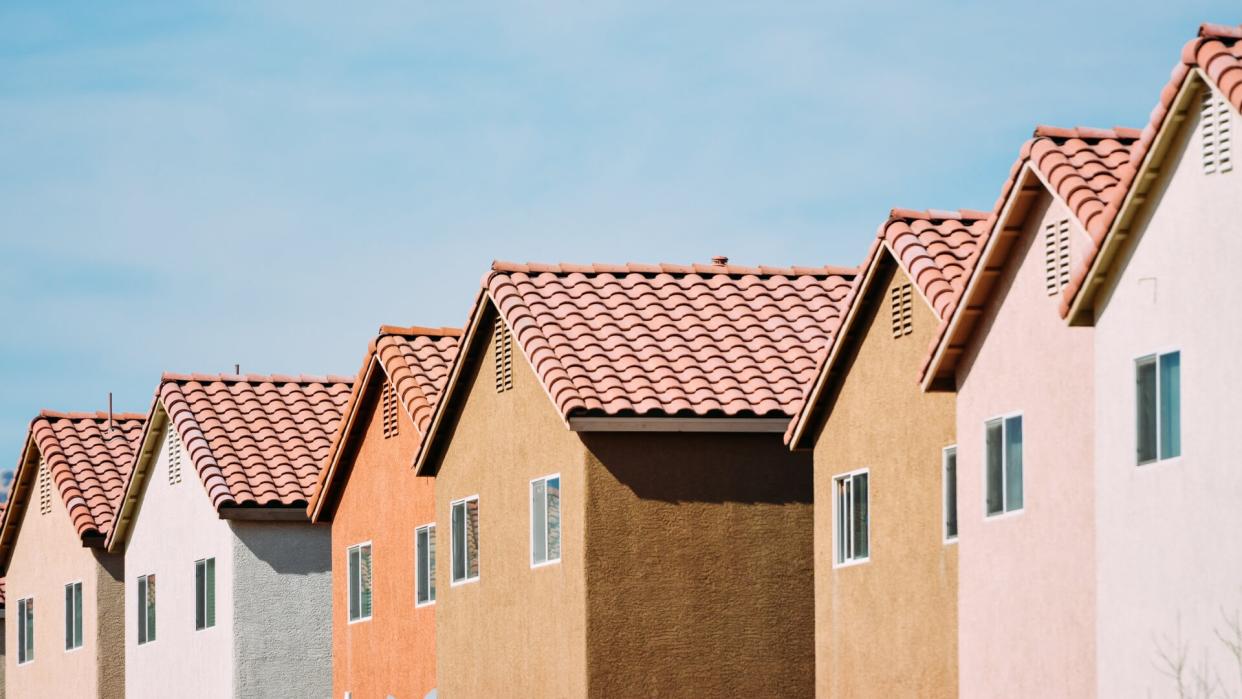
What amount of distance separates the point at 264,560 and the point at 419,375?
5151 mm

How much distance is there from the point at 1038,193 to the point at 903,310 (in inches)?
143

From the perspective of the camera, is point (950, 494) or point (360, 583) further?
point (360, 583)

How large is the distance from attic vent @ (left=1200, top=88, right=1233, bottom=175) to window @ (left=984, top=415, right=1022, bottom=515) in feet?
16.1

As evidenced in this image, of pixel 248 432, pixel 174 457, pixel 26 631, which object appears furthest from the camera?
pixel 26 631

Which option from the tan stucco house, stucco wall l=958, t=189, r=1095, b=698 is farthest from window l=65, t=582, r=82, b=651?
stucco wall l=958, t=189, r=1095, b=698

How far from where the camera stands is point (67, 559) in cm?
4647

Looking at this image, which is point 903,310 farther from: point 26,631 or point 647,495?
point 26,631

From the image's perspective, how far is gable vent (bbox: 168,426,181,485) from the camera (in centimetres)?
4109

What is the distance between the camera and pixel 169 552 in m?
41.4

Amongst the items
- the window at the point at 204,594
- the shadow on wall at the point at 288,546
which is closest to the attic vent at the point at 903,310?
the shadow on wall at the point at 288,546

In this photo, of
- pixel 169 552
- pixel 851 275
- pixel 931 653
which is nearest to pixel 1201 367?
pixel 931 653

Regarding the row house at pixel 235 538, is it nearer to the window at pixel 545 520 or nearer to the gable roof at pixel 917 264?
the window at pixel 545 520

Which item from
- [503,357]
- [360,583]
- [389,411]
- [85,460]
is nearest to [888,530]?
[503,357]

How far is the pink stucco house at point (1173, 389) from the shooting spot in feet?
62.4
